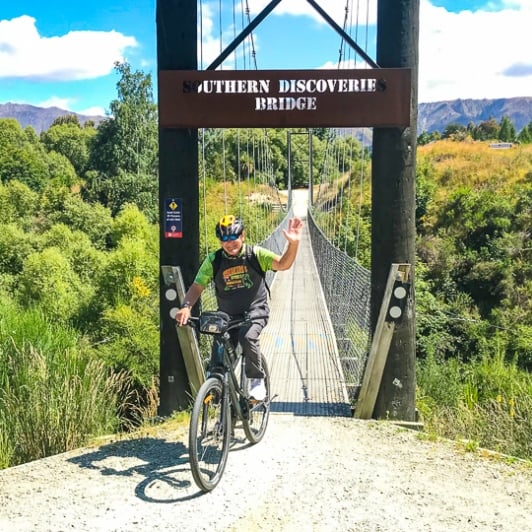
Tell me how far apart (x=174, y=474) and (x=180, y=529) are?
530 mm

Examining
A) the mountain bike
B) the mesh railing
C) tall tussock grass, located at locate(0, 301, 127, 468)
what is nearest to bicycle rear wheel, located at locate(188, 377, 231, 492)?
the mountain bike

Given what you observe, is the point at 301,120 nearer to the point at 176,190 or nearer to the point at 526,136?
the point at 176,190

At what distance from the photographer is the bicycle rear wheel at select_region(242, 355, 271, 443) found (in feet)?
11.0

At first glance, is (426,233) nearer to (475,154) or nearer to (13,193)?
(475,154)

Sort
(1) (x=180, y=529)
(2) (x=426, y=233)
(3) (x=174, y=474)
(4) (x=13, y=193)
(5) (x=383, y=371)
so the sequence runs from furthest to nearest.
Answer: (4) (x=13, y=193), (2) (x=426, y=233), (5) (x=383, y=371), (3) (x=174, y=474), (1) (x=180, y=529)

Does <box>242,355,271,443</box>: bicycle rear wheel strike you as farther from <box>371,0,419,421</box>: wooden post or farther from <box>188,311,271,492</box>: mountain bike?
<box>371,0,419,421</box>: wooden post

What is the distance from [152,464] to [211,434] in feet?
1.52

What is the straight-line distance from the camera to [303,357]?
587 cm

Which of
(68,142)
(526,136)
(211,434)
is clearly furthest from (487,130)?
(211,434)

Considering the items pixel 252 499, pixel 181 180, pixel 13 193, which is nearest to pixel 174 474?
pixel 252 499

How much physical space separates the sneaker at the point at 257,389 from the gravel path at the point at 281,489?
0.98 ft

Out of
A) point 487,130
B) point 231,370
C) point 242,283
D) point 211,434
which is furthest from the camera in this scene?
point 487,130

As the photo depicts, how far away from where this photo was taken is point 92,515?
2654mm

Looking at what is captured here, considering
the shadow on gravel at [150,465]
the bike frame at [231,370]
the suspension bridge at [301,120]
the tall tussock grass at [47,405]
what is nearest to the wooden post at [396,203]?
the suspension bridge at [301,120]
